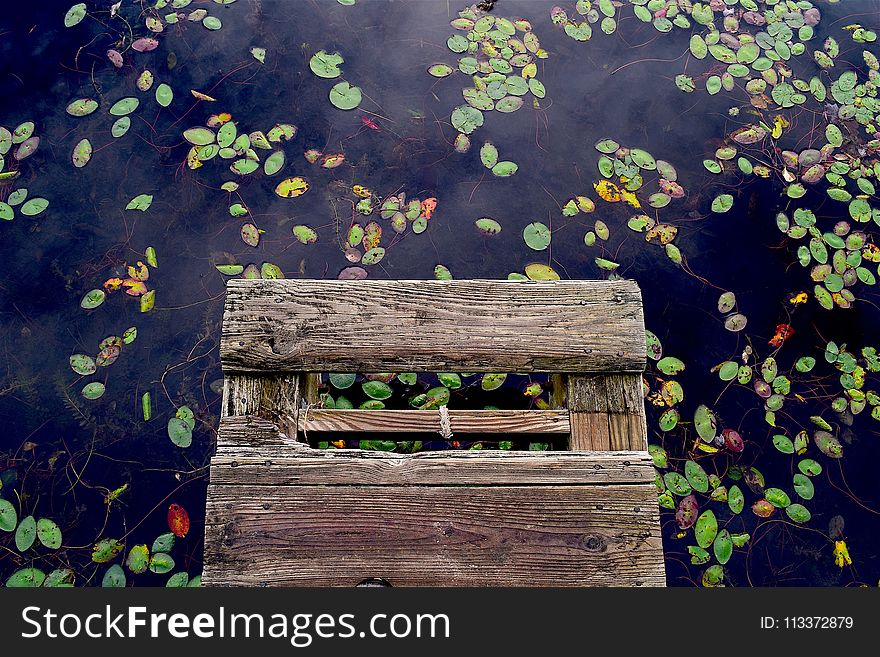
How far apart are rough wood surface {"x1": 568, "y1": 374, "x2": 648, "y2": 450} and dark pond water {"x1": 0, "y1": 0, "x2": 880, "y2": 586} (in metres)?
0.82

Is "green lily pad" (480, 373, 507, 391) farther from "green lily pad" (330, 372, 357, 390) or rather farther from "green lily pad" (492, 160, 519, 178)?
"green lily pad" (492, 160, 519, 178)

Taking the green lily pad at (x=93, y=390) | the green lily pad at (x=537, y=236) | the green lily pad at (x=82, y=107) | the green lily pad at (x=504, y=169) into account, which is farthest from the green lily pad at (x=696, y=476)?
the green lily pad at (x=82, y=107)

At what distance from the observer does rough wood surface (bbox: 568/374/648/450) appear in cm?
106

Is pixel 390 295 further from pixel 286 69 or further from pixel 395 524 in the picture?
pixel 286 69

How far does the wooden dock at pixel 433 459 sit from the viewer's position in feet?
3.10

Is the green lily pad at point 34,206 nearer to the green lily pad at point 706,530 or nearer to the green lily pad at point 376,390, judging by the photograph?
the green lily pad at point 376,390

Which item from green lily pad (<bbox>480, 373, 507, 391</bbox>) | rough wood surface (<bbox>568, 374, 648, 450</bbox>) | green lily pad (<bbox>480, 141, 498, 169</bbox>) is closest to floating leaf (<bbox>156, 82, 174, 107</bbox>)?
green lily pad (<bbox>480, 141, 498, 169</bbox>)

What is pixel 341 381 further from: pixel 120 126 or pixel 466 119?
pixel 120 126

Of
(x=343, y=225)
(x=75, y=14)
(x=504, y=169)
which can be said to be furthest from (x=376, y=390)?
(x=75, y=14)

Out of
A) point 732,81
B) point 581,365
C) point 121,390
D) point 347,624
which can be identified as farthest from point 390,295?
point 732,81

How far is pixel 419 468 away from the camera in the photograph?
38.6 inches

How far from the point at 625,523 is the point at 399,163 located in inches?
60.8

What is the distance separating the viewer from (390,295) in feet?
3.50

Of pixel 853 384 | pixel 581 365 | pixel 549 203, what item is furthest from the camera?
pixel 549 203
